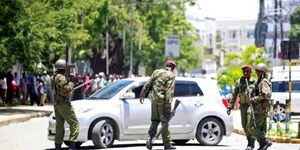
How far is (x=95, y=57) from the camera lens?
6450 cm

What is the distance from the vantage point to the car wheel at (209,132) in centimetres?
1830

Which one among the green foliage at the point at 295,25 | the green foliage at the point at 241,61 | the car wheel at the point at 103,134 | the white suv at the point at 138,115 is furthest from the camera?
the green foliage at the point at 295,25

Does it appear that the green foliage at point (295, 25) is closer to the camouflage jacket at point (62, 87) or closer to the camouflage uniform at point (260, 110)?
the camouflage uniform at point (260, 110)

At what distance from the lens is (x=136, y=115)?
17.6 meters

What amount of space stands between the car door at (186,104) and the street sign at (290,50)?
568 cm

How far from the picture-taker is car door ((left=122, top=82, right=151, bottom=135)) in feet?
57.5

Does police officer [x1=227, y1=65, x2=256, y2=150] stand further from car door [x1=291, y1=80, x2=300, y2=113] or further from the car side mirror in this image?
car door [x1=291, y1=80, x2=300, y2=113]

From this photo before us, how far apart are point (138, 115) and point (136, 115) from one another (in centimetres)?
4

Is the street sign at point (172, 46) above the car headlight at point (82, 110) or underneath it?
above

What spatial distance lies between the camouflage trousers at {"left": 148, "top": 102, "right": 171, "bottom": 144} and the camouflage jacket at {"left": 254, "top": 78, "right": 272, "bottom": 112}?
181cm

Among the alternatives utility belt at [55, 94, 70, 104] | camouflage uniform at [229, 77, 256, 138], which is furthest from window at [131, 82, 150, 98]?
utility belt at [55, 94, 70, 104]

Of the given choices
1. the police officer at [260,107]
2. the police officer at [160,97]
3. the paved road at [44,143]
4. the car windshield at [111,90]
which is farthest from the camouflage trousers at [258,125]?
the car windshield at [111,90]

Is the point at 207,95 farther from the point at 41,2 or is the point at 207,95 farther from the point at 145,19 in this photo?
the point at 145,19

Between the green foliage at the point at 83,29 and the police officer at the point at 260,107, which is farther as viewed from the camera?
the green foliage at the point at 83,29
